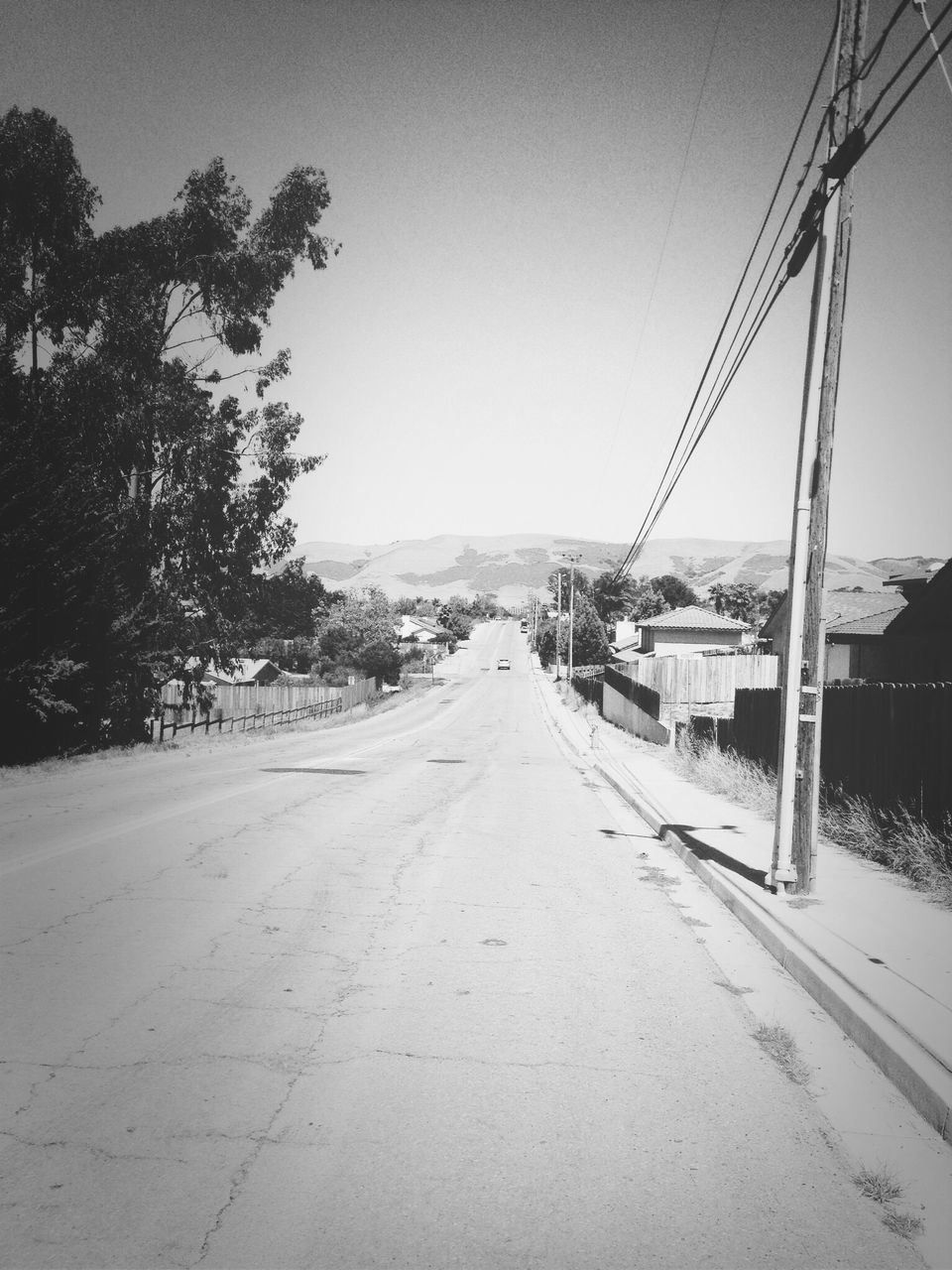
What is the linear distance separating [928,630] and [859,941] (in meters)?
14.1

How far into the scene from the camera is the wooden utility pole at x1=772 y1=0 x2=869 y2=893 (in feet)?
25.6

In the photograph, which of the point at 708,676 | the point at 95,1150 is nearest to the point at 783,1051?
the point at 95,1150

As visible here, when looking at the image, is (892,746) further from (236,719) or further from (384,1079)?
(236,719)

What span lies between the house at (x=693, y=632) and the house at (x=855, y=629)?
19181mm

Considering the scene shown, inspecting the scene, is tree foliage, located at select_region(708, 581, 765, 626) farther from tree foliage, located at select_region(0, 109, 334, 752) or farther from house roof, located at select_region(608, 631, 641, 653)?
tree foliage, located at select_region(0, 109, 334, 752)

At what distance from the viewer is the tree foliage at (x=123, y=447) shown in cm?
1917

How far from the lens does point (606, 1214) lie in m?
3.09

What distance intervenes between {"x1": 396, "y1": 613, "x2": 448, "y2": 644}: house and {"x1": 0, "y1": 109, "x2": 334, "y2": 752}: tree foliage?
310ft

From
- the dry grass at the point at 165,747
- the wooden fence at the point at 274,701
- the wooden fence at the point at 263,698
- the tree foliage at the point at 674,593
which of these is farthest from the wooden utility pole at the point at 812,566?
the tree foliage at the point at 674,593

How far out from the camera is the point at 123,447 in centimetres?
2655

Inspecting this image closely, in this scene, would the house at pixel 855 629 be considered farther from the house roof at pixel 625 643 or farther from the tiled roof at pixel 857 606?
the house roof at pixel 625 643

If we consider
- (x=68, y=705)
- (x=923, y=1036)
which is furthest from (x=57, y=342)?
(x=923, y=1036)

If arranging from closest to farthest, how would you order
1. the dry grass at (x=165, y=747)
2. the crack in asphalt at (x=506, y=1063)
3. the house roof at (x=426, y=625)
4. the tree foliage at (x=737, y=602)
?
the crack in asphalt at (x=506, y=1063) → the dry grass at (x=165, y=747) → the tree foliage at (x=737, y=602) → the house roof at (x=426, y=625)

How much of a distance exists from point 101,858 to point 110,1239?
6451mm
